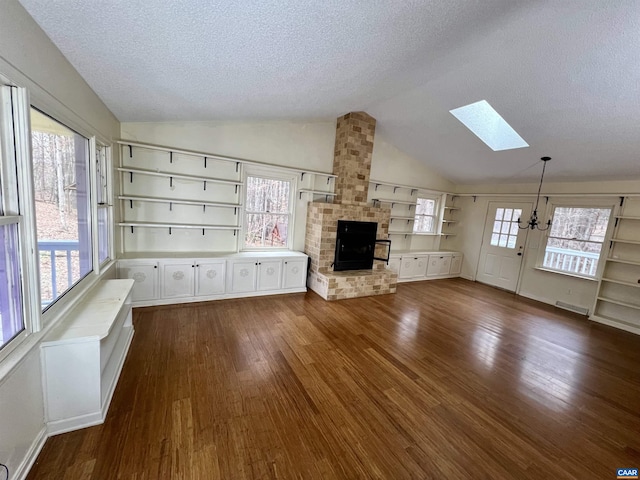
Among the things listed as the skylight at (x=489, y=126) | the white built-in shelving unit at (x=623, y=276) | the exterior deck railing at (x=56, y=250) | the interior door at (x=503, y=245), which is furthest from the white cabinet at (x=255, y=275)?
the white built-in shelving unit at (x=623, y=276)

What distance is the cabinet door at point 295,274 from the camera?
4.43 meters

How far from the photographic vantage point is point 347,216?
185 inches

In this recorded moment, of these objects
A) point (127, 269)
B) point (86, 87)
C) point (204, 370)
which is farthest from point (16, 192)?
point (127, 269)

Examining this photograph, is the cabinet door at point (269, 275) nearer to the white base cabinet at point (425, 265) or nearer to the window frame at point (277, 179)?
the window frame at point (277, 179)

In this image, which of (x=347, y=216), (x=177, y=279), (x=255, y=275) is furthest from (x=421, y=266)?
(x=177, y=279)

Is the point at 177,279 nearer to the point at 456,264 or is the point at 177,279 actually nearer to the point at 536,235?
the point at 456,264

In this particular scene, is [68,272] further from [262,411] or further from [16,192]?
[262,411]

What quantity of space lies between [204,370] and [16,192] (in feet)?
5.92

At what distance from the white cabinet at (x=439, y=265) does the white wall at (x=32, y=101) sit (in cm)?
627

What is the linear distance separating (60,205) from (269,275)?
2.67 metres

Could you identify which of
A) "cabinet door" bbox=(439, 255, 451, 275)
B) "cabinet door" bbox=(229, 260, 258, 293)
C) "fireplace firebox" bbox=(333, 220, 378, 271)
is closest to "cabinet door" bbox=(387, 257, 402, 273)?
"fireplace firebox" bbox=(333, 220, 378, 271)

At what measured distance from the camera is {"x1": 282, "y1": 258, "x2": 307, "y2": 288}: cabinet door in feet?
14.5

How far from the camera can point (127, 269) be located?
11.0ft

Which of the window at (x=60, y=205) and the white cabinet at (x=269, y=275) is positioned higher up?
the window at (x=60, y=205)
